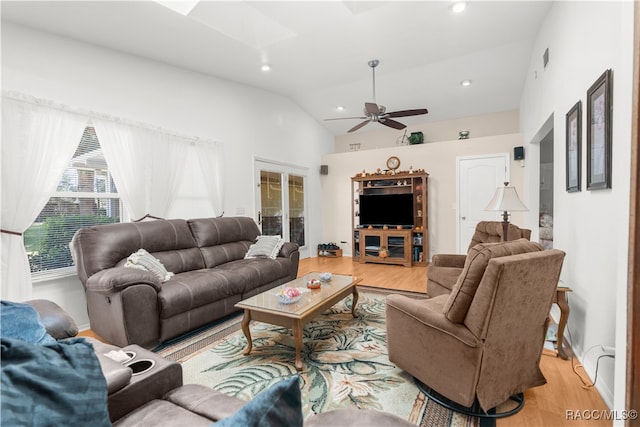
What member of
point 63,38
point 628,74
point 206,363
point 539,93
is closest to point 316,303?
point 206,363

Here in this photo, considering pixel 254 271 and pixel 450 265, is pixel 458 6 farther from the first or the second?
Result: pixel 254 271

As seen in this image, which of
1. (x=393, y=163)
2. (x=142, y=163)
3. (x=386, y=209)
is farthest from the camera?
(x=393, y=163)

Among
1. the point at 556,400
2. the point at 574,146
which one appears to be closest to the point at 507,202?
the point at 574,146

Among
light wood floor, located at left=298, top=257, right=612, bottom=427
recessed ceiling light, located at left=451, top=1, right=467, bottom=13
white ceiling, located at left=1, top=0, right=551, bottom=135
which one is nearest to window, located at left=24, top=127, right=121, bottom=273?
white ceiling, located at left=1, top=0, right=551, bottom=135

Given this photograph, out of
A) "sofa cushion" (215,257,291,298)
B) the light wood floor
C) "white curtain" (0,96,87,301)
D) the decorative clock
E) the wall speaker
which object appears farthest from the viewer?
the decorative clock

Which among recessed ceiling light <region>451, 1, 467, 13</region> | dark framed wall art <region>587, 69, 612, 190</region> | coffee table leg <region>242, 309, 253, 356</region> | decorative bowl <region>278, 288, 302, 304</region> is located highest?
recessed ceiling light <region>451, 1, 467, 13</region>

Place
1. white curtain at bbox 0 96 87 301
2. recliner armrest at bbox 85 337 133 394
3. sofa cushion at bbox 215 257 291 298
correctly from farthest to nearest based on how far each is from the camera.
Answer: sofa cushion at bbox 215 257 291 298, white curtain at bbox 0 96 87 301, recliner armrest at bbox 85 337 133 394

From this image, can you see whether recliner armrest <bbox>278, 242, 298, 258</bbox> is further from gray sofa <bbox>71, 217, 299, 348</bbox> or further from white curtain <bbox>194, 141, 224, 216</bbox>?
white curtain <bbox>194, 141, 224, 216</bbox>

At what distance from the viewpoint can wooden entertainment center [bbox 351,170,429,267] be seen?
5695 millimetres

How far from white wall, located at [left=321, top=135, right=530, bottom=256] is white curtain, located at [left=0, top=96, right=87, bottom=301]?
4.88 m

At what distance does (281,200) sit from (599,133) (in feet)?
15.2

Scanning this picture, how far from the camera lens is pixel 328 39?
361 centimetres

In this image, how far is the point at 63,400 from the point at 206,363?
5.87ft

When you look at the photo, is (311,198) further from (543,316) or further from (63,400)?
(63,400)
